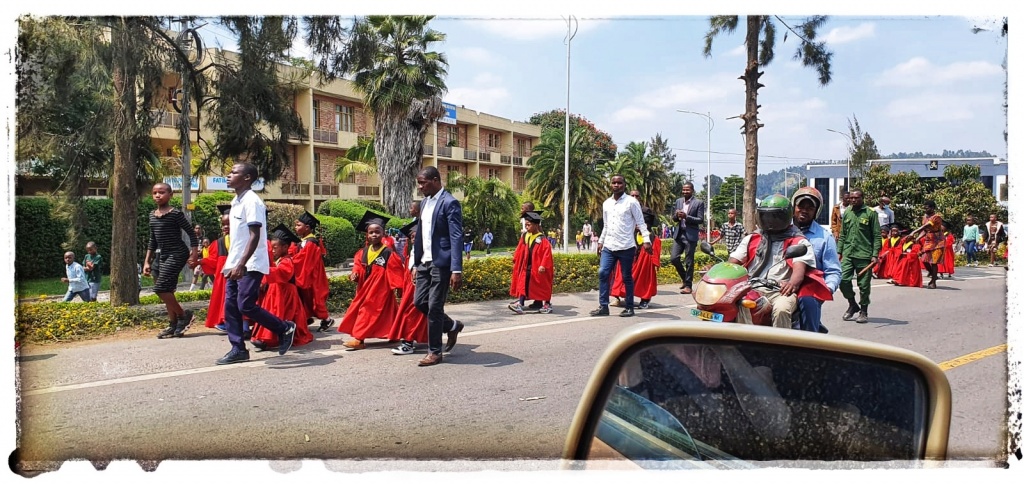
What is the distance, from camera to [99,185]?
35.3ft

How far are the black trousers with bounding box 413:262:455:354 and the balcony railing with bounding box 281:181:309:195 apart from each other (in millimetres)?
28621

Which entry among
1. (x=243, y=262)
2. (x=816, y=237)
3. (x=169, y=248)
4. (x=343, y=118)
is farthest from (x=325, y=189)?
(x=816, y=237)

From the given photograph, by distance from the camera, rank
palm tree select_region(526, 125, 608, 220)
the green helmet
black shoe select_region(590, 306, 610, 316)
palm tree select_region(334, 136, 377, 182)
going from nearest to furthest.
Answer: the green helmet
black shoe select_region(590, 306, 610, 316)
palm tree select_region(334, 136, 377, 182)
palm tree select_region(526, 125, 608, 220)

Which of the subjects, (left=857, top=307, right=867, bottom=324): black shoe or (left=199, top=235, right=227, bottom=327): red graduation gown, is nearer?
(left=199, top=235, right=227, bottom=327): red graduation gown

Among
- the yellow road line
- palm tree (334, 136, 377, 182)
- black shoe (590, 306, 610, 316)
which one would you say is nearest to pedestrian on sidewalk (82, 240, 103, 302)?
black shoe (590, 306, 610, 316)

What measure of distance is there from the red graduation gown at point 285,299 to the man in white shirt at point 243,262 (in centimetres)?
81

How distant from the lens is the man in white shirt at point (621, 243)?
9.23 metres

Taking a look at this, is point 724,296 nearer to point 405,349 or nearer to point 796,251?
point 796,251

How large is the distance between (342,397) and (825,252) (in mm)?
3647

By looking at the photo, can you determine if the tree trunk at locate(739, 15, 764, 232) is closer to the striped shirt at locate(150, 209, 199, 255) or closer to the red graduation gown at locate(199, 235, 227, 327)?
the red graduation gown at locate(199, 235, 227, 327)

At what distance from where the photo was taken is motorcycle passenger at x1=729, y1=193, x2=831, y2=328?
15.8 feet

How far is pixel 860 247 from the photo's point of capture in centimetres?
914

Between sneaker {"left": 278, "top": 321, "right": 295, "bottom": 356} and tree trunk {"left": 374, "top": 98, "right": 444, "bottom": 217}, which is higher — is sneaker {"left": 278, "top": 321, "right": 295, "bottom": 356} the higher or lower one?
the lower one

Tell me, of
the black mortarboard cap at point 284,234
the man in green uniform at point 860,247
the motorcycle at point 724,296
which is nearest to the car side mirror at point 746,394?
the motorcycle at point 724,296
